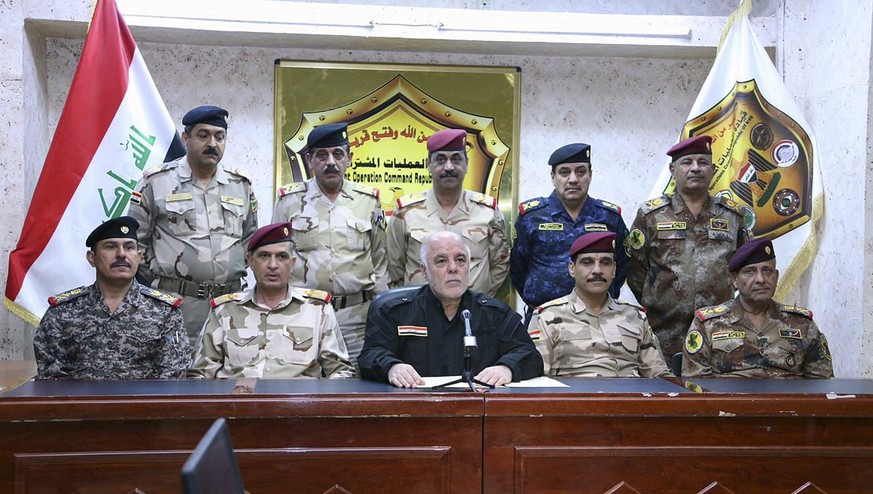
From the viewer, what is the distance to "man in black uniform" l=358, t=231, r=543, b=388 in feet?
9.91

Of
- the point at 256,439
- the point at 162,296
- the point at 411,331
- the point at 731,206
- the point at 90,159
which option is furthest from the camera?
the point at 90,159

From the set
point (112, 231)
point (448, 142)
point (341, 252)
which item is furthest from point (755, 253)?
point (112, 231)

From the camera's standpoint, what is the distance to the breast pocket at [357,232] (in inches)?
153

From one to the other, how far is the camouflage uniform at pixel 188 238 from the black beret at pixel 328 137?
45 cm

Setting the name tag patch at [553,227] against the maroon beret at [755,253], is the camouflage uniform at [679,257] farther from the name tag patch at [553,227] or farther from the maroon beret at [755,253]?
the maroon beret at [755,253]

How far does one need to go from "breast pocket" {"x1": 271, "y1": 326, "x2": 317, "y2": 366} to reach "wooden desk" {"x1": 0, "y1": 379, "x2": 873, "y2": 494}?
0.69 m

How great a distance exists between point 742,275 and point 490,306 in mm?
1039

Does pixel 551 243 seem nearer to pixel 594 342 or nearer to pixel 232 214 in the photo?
pixel 594 342

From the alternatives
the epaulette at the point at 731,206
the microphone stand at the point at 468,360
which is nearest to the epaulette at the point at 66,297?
the microphone stand at the point at 468,360

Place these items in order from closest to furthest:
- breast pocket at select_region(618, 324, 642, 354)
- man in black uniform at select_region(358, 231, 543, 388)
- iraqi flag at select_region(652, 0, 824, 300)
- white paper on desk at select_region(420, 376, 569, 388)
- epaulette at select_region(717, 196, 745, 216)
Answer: white paper on desk at select_region(420, 376, 569, 388)
man in black uniform at select_region(358, 231, 543, 388)
breast pocket at select_region(618, 324, 642, 354)
epaulette at select_region(717, 196, 745, 216)
iraqi flag at select_region(652, 0, 824, 300)

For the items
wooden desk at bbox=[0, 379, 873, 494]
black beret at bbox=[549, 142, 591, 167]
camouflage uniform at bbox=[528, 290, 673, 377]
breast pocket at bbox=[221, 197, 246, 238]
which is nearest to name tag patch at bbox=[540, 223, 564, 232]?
black beret at bbox=[549, 142, 591, 167]

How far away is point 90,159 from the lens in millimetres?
4238

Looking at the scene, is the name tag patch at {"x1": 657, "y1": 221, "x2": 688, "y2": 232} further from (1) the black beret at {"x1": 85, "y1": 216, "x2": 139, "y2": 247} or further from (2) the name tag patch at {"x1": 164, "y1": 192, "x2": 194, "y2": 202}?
(1) the black beret at {"x1": 85, "y1": 216, "x2": 139, "y2": 247}

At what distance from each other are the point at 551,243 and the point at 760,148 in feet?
4.92
